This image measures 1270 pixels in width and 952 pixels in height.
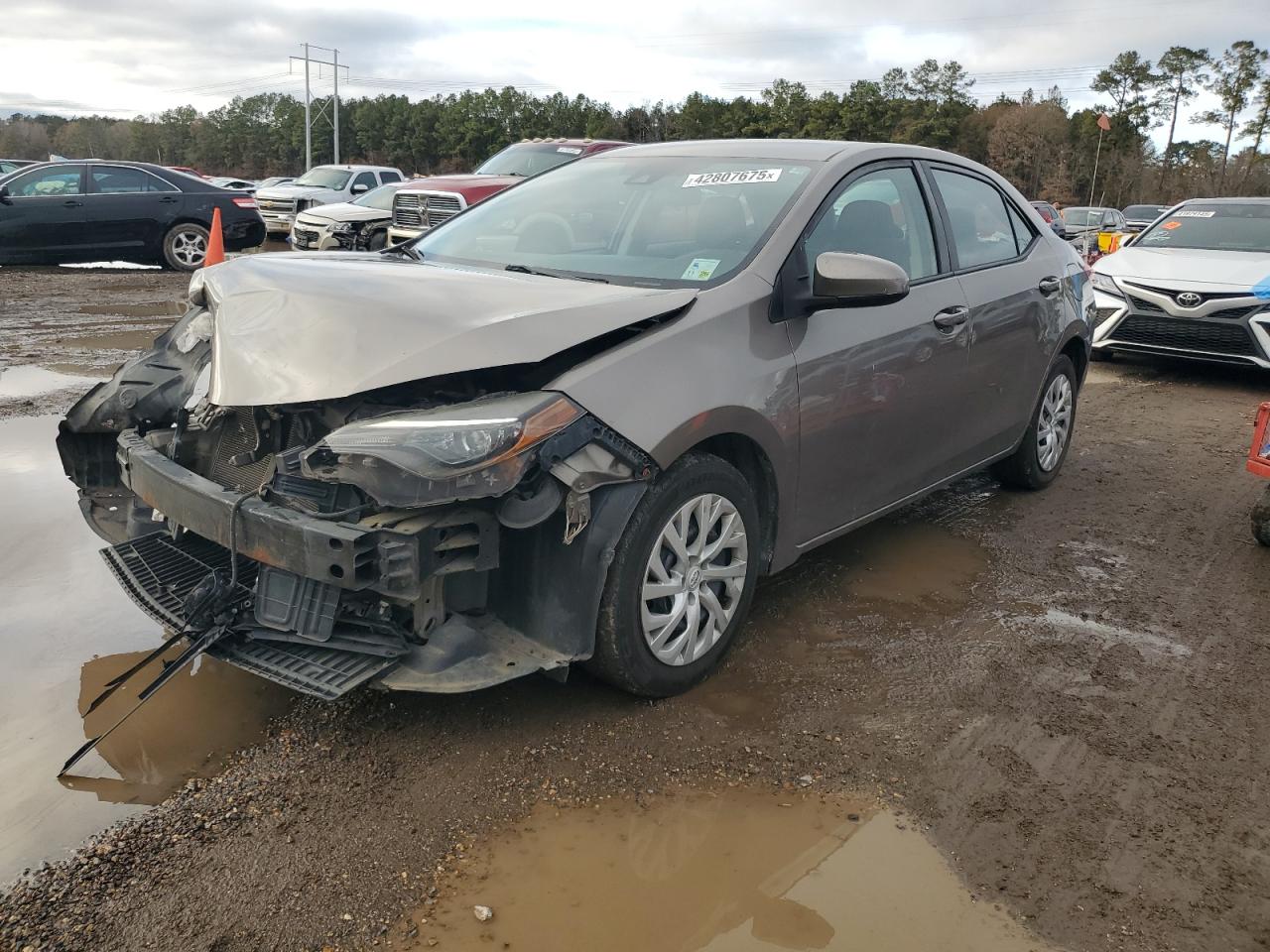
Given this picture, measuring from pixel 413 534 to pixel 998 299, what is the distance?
3.12 meters

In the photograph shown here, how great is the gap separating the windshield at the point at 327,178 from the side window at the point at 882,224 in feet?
63.4

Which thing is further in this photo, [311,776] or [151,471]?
[151,471]

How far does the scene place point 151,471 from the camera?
2.96 metres

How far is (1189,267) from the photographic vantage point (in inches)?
352

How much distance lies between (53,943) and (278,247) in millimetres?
19370

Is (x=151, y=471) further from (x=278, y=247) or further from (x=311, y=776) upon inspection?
(x=278, y=247)

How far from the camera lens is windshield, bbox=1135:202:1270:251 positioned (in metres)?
9.37

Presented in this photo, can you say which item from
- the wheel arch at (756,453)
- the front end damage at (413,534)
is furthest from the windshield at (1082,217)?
the front end damage at (413,534)

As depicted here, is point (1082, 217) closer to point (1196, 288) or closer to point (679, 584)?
point (1196, 288)

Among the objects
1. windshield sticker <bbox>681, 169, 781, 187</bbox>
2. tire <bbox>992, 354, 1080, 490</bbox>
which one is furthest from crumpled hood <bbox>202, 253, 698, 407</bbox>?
tire <bbox>992, 354, 1080, 490</bbox>

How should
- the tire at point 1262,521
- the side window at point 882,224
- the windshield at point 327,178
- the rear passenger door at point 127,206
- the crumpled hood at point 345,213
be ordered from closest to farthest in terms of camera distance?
1. the side window at point 882,224
2. the tire at point 1262,521
3. the rear passenger door at point 127,206
4. the crumpled hood at point 345,213
5. the windshield at point 327,178

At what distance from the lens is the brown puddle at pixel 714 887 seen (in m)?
2.20

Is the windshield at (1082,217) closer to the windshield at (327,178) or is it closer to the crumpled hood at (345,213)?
the windshield at (327,178)

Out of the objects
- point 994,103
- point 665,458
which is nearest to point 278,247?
point 665,458
